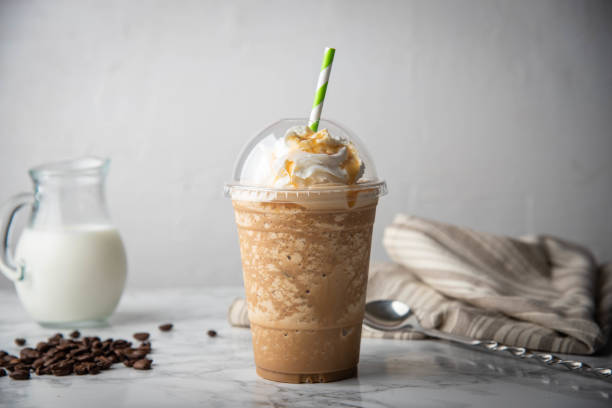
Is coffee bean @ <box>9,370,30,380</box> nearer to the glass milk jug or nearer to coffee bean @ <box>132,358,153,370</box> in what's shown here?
coffee bean @ <box>132,358,153,370</box>

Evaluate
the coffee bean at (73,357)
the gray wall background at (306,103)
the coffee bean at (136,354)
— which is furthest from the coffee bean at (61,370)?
the gray wall background at (306,103)

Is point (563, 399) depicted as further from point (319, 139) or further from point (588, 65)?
point (588, 65)

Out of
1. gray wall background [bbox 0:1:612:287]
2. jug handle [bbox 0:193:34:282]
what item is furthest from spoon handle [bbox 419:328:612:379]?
gray wall background [bbox 0:1:612:287]

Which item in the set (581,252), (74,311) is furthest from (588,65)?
(74,311)

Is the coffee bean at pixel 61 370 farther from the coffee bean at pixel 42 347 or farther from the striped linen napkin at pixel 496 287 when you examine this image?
the striped linen napkin at pixel 496 287

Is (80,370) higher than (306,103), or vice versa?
(306,103)

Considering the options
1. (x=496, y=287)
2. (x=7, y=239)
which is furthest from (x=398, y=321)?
(x=7, y=239)

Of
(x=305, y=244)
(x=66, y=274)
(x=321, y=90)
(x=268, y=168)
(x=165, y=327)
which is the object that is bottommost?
(x=165, y=327)

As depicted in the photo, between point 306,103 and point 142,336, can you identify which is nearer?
point 142,336

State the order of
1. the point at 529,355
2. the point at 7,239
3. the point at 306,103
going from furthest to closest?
the point at 306,103 < the point at 7,239 < the point at 529,355

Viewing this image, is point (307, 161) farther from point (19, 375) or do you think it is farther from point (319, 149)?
point (19, 375)
